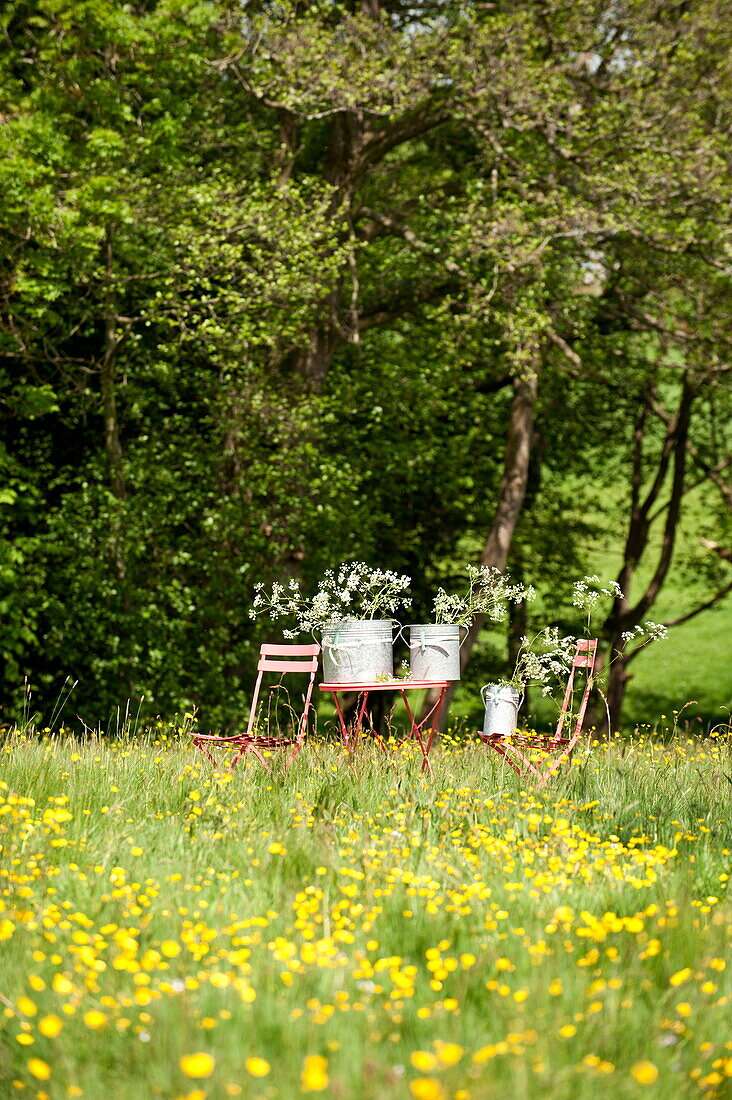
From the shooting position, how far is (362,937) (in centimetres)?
340

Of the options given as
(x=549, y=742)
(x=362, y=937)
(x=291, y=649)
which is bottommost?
(x=362, y=937)

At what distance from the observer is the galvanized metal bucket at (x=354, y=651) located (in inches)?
225

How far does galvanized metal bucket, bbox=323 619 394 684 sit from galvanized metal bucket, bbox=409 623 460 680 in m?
0.18

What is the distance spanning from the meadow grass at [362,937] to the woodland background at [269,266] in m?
4.79

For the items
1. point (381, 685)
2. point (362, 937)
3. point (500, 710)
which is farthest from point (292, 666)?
point (362, 937)

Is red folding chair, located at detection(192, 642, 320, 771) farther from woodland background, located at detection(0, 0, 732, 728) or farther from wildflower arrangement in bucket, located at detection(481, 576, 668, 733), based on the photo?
woodland background, located at detection(0, 0, 732, 728)

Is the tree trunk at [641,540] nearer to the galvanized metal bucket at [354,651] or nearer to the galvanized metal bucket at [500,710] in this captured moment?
the galvanized metal bucket at [500,710]

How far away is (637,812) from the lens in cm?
486

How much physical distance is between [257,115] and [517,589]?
8.39m

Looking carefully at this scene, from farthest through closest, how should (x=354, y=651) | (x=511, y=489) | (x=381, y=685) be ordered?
(x=511, y=489) → (x=354, y=651) → (x=381, y=685)

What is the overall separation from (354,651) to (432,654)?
0.43 metres

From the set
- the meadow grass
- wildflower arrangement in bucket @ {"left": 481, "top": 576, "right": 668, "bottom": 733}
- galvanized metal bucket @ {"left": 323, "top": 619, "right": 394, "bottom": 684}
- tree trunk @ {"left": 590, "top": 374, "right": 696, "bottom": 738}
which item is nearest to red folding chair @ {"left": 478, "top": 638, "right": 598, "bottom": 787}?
wildflower arrangement in bucket @ {"left": 481, "top": 576, "right": 668, "bottom": 733}

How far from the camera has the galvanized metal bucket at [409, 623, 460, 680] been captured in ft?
19.1

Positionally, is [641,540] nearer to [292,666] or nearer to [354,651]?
[292,666]
